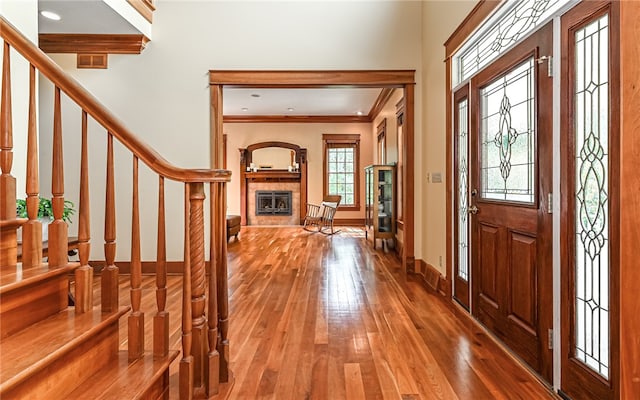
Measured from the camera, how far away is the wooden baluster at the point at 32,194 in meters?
1.47

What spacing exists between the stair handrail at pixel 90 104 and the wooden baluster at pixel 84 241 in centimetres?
6

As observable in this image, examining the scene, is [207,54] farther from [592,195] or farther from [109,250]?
[592,195]

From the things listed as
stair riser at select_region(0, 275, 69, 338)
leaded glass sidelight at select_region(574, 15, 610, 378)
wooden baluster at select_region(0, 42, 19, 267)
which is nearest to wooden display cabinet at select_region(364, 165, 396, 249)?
leaded glass sidelight at select_region(574, 15, 610, 378)

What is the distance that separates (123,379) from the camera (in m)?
1.48

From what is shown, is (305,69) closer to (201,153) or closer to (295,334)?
(201,153)

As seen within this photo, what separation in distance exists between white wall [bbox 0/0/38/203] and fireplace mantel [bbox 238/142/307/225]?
6.96 meters

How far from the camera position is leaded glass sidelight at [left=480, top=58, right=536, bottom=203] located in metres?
2.18

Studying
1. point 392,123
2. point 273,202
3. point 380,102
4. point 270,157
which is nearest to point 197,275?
point 392,123

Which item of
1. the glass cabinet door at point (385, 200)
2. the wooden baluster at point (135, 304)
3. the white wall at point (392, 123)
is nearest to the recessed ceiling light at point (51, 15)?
the wooden baluster at point (135, 304)

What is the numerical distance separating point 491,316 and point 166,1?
15.6 feet

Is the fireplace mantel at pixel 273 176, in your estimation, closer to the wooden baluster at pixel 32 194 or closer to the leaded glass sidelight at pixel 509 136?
the leaded glass sidelight at pixel 509 136

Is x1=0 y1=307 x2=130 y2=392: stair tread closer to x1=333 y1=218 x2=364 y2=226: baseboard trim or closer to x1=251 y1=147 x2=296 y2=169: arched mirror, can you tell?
x1=333 y1=218 x2=364 y2=226: baseboard trim

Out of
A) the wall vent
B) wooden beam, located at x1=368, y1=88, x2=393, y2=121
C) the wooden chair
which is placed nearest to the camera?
the wall vent

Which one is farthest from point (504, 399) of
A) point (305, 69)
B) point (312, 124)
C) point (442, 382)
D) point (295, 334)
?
point (312, 124)
